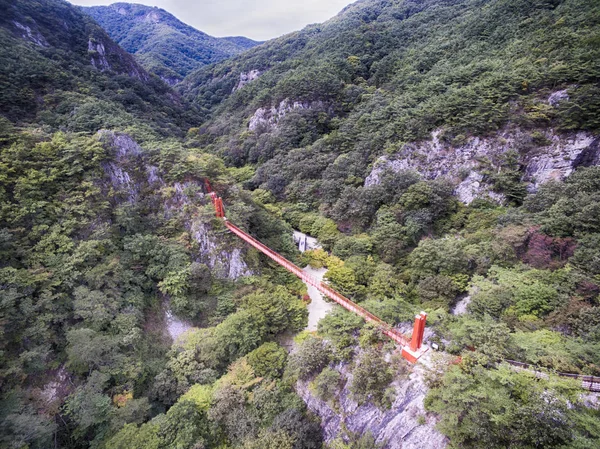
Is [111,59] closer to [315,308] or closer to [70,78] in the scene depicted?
[70,78]

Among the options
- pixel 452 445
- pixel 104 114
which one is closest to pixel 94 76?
pixel 104 114

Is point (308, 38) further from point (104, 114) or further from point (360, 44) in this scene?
point (104, 114)

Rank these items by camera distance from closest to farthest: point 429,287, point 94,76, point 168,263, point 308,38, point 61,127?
point 429,287 < point 168,263 < point 61,127 < point 94,76 < point 308,38

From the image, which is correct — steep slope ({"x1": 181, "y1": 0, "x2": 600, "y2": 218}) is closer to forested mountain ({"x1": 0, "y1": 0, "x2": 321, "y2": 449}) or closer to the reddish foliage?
the reddish foliage

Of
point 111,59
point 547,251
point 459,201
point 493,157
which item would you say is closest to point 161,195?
Result: point 459,201

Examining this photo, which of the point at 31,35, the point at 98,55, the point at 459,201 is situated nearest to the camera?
the point at 459,201
